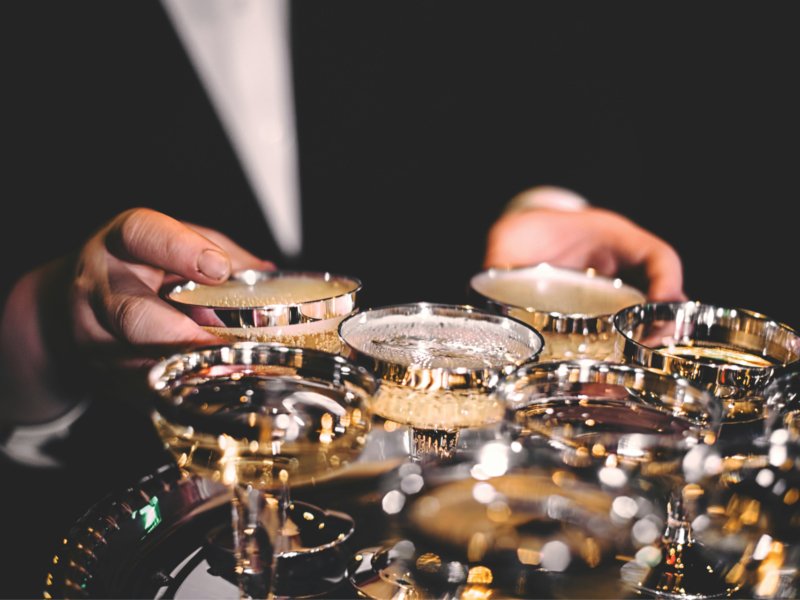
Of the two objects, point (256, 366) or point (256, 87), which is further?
point (256, 87)

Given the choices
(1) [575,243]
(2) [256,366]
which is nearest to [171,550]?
(2) [256,366]

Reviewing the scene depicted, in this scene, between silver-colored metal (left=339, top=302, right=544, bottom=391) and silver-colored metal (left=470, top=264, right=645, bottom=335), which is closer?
silver-colored metal (left=339, top=302, right=544, bottom=391)

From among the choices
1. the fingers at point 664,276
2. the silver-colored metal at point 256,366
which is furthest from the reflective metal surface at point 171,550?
the fingers at point 664,276

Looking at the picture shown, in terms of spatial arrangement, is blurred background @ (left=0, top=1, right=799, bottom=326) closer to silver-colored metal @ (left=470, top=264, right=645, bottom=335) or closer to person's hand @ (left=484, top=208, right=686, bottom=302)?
person's hand @ (left=484, top=208, right=686, bottom=302)

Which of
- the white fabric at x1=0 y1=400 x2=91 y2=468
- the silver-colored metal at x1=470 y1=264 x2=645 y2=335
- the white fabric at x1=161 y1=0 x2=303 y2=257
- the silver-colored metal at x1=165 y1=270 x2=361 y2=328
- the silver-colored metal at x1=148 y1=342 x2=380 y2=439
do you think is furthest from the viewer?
the white fabric at x1=161 y1=0 x2=303 y2=257

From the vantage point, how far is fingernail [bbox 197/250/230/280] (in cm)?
64

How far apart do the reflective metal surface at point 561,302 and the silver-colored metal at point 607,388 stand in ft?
0.47

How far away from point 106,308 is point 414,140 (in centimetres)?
97

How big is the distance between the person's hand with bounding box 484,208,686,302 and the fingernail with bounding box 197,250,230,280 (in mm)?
602

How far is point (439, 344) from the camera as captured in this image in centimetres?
62

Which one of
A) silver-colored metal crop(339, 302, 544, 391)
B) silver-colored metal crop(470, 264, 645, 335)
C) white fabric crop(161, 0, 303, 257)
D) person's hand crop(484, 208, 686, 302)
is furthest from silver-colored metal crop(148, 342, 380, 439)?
white fabric crop(161, 0, 303, 257)

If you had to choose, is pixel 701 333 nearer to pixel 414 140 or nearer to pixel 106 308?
pixel 106 308

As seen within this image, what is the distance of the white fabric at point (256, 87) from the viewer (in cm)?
133

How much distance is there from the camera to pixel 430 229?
1.64 metres
